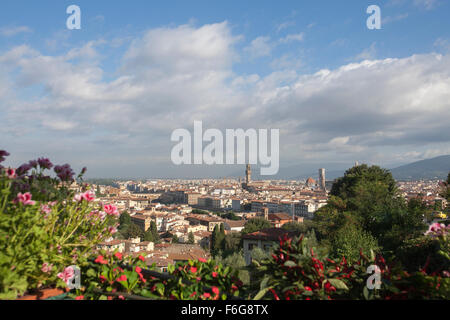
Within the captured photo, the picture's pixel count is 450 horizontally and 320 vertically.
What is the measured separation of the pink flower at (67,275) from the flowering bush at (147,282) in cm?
9

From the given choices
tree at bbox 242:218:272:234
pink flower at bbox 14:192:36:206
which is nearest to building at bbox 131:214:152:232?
tree at bbox 242:218:272:234

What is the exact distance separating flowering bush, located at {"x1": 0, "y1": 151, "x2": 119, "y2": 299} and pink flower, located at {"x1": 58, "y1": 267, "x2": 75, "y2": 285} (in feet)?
0.06

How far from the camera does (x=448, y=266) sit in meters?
2.49

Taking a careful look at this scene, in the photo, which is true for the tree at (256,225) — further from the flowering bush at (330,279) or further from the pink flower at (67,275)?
the pink flower at (67,275)

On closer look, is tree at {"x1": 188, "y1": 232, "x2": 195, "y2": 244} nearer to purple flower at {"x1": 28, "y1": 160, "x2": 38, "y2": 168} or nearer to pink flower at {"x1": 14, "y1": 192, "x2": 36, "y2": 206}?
purple flower at {"x1": 28, "y1": 160, "x2": 38, "y2": 168}

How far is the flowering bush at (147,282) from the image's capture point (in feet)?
6.07

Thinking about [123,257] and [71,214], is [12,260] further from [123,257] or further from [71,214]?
[123,257]

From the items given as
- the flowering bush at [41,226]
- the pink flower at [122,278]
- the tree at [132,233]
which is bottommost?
the tree at [132,233]

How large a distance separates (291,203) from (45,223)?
91.8 metres

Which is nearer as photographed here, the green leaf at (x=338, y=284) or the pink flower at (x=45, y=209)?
the green leaf at (x=338, y=284)

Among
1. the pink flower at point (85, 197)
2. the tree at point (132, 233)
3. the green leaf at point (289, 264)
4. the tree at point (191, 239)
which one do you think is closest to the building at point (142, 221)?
the tree at point (132, 233)

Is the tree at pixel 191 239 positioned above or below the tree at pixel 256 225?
below
